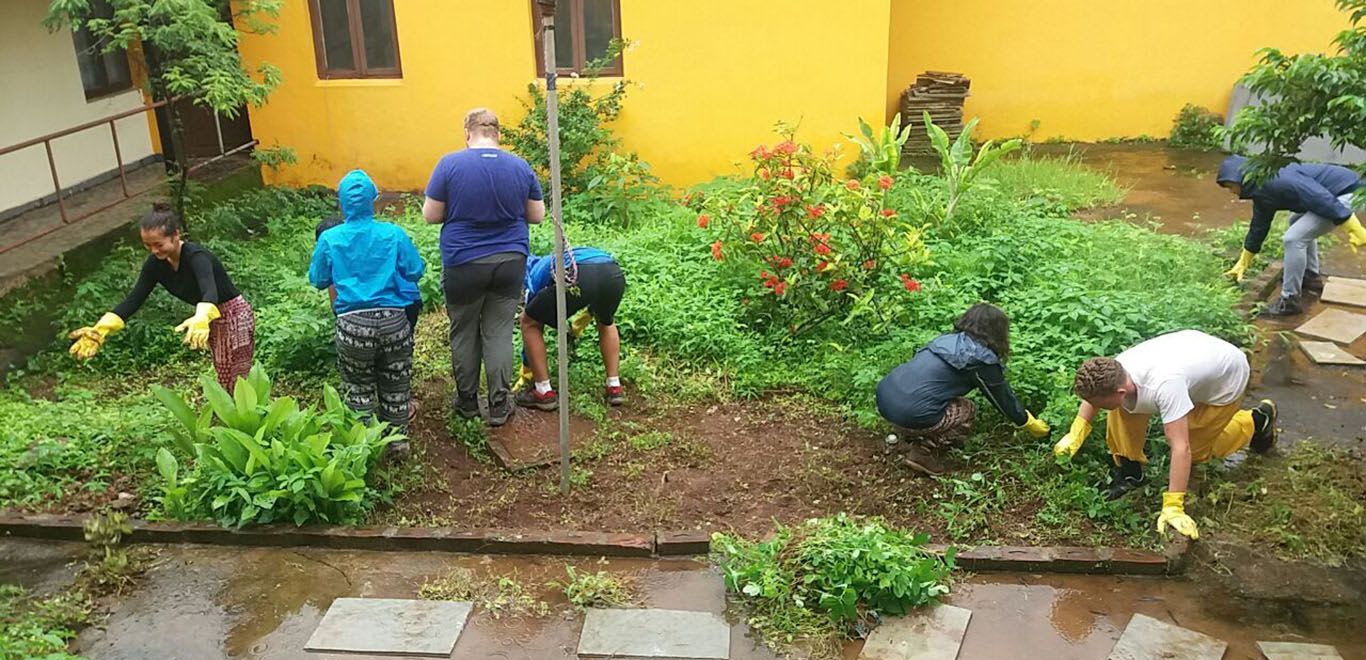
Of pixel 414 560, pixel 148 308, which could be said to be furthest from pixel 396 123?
pixel 414 560

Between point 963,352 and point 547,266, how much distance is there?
2.35 meters

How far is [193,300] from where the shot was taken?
5379 mm

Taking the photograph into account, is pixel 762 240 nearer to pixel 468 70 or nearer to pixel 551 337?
pixel 551 337

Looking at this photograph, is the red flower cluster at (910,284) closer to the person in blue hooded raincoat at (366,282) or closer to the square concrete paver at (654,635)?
the square concrete paver at (654,635)

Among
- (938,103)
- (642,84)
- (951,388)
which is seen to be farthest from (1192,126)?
(951,388)

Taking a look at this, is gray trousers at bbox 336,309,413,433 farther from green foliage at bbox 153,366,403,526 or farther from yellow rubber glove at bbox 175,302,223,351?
yellow rubber glove at bbox 175,302,223,351

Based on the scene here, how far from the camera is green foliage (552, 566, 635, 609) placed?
14.1 feet

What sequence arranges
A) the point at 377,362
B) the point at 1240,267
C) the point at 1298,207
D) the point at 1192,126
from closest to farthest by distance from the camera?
the point at 377,362, the point at 1298,207, the point at 1240,267, the point at 1192,126

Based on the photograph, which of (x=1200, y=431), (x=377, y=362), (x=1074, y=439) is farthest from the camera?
(x=377, y=362)

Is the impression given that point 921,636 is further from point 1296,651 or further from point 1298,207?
point 1298,207

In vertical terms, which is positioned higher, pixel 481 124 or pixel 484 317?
pixel 481 124

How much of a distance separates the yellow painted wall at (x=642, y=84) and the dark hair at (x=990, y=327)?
5034mm

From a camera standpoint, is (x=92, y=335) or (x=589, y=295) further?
(x=589, y=295)

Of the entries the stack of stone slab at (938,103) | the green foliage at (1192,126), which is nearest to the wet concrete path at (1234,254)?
the green foliage at (1192,126)
